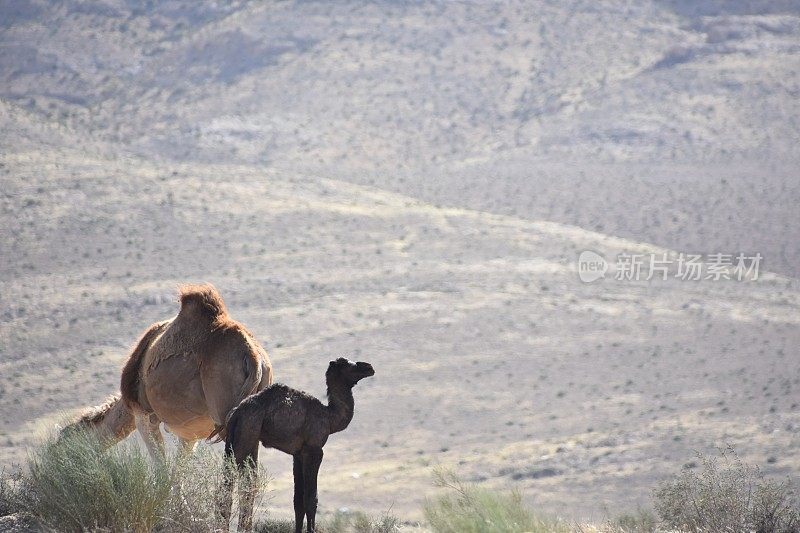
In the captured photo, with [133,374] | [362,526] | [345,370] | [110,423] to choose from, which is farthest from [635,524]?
[110,423]

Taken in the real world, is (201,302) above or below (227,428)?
above

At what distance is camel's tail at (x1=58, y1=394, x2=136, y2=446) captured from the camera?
32.3 feet

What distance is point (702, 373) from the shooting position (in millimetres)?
38531

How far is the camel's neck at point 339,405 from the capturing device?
322 inches

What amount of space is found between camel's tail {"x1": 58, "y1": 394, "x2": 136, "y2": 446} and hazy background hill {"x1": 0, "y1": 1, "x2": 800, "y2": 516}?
16044mm

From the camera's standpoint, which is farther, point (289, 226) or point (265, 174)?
point (265, 174)

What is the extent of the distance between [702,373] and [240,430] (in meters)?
32.4

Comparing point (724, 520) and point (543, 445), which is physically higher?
point (724, 520)

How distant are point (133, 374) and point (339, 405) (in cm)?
218

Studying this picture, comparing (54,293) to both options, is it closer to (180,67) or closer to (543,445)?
(543,445)

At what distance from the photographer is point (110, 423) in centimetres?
1002

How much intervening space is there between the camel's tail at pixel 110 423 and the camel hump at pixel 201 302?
122 cm

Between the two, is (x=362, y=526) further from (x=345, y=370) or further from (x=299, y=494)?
(x=345, y=370)

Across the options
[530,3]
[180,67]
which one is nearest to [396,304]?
[180,67]
